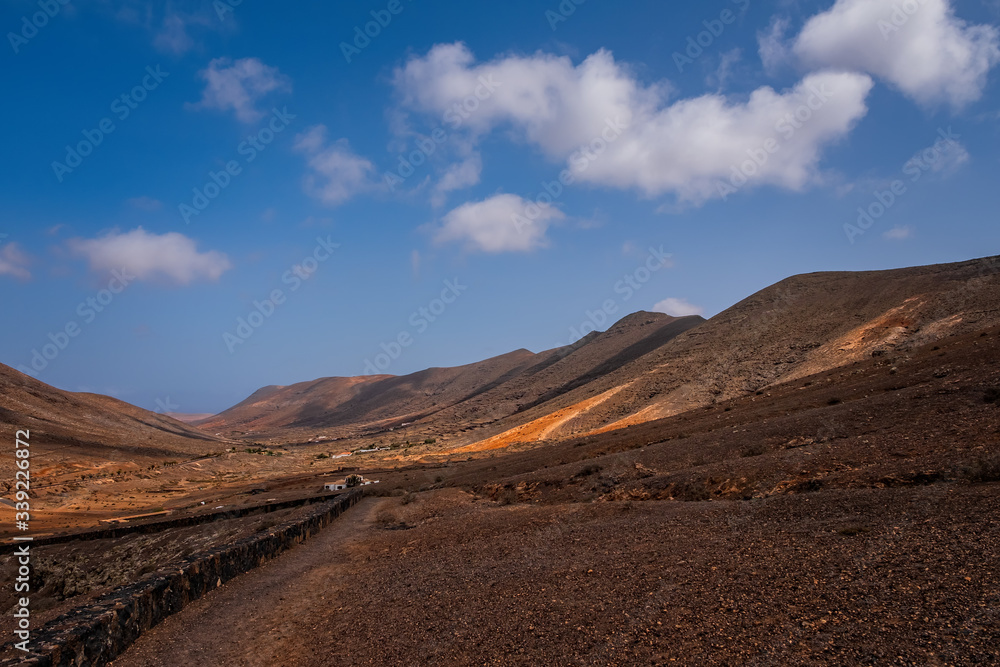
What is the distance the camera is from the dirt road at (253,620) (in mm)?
7607

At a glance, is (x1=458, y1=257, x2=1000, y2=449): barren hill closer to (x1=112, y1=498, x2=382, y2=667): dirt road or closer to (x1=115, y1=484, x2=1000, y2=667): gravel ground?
(x1=115, y1=484, x2=1000, y2=667): gravel ground

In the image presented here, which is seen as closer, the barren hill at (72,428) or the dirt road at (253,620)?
the dirt road at (253,620)

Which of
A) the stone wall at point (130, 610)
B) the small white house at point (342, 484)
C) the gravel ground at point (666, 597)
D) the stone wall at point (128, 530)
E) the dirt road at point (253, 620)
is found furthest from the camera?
the small white house at point (342, 484)

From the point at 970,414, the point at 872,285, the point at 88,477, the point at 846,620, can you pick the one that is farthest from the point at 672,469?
the point at 872,285

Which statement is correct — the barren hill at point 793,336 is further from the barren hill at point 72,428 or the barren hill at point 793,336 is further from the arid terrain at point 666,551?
the barren hill at point 72,428

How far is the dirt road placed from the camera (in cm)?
761

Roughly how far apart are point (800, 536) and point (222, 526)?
19220 millimetres

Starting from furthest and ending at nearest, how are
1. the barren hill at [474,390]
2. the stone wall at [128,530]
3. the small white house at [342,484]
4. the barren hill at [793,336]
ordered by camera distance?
the barren hill at [474,390], the barren hill at [793,336], the small white house at [342,484], the stone wall at [128,530]

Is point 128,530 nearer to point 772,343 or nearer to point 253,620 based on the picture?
point 253,620

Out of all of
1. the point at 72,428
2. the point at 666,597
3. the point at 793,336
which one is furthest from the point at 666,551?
the point at 72,428

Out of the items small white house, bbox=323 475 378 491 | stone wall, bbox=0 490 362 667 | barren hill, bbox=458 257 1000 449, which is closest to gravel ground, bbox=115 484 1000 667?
stone wall, bbox=0 490 362 667

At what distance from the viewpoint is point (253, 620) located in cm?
902

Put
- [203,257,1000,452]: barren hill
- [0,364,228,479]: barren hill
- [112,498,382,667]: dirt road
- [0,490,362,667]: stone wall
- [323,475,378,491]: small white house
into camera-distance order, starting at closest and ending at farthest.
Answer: [0,490,362,667]: stone wall
[112,498,382,667]: dirt road
[323,475,378,491]: small white house
[203,257,1000,452]: barren hill
[0,364,228,479]: barren hill

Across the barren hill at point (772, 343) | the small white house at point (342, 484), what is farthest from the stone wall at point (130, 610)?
the barren hill at point (772, 343)
